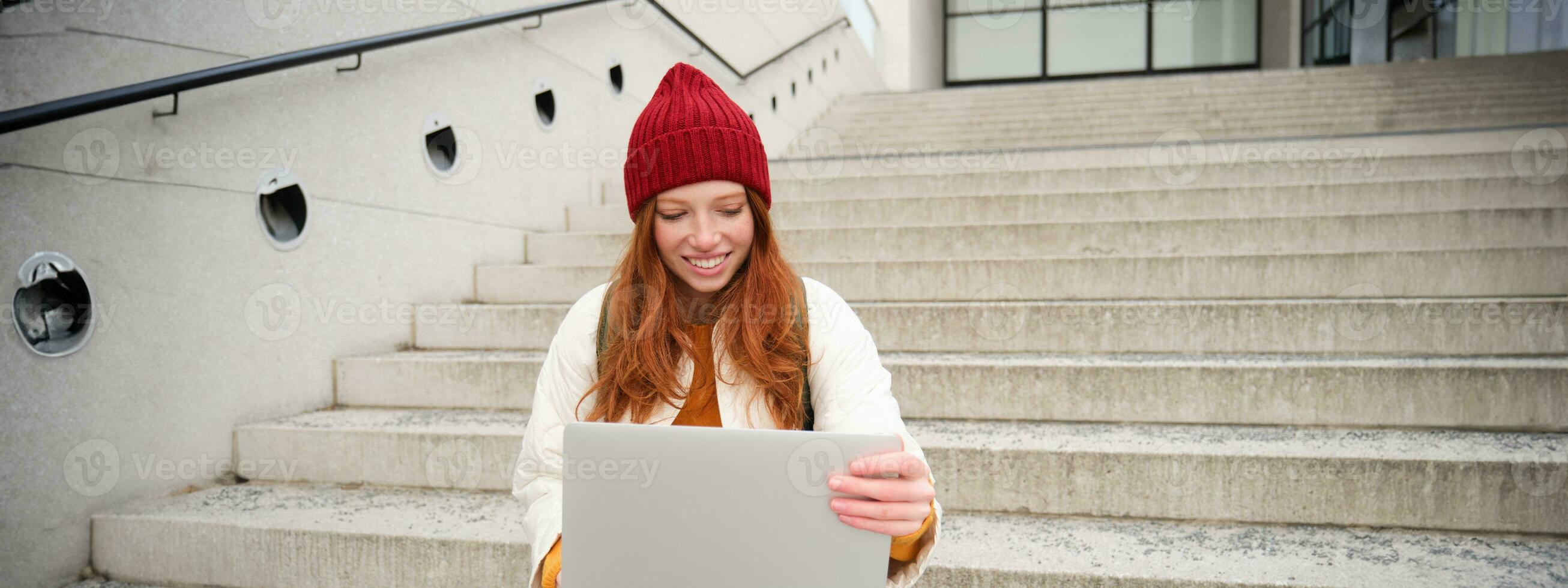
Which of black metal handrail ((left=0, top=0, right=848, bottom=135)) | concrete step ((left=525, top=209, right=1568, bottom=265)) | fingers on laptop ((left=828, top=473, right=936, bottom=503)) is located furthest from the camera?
concrete step ((left=525, top=209, right=1568, bottom=265))

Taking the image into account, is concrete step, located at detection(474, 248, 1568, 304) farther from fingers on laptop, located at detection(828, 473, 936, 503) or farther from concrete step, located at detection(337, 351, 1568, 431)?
fingers on laptop, located at detection(828, 473, 936, 503)

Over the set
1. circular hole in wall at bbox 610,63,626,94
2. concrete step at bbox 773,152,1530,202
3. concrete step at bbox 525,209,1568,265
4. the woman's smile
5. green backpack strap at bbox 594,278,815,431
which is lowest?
green backpack strap at bbox 594,278,815,431

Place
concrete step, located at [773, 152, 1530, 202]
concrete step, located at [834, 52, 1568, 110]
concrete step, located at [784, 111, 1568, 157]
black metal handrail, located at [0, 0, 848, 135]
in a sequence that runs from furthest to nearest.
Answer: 1. concrete step, located at [834, 52, 1568, 110]
2. concrete step, located at [784, 111, 1568, 157]
3. concrete step, located at [773, 152, 1530, 202]
4. black metal handrail, located at [0, 0, 848, 135]

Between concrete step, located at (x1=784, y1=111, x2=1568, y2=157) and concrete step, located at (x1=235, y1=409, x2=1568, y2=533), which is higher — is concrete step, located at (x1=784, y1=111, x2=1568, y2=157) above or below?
above

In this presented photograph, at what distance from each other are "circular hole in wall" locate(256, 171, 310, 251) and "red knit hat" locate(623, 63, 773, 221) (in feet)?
5.86

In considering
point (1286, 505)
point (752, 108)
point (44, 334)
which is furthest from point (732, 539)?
point (752, 108)

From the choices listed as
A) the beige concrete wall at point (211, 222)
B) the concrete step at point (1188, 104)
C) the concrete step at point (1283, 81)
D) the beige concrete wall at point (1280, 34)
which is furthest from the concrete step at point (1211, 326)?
the beige concrete wall at point (1280, 34)

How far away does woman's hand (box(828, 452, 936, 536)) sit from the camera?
2.64ft

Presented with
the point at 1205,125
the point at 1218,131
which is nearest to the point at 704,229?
the point at 1218,131

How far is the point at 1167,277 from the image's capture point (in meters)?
2.75

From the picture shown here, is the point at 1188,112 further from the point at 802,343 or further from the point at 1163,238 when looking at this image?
the point at 802,343

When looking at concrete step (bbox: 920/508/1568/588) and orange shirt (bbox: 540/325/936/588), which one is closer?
orange shirt (bbox: 540/325/936/588)

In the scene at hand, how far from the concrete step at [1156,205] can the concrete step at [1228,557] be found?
1.63 meters

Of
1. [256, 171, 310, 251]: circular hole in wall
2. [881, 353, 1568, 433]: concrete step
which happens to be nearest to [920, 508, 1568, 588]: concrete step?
[881, 353, 1568, 433]: concrete step
